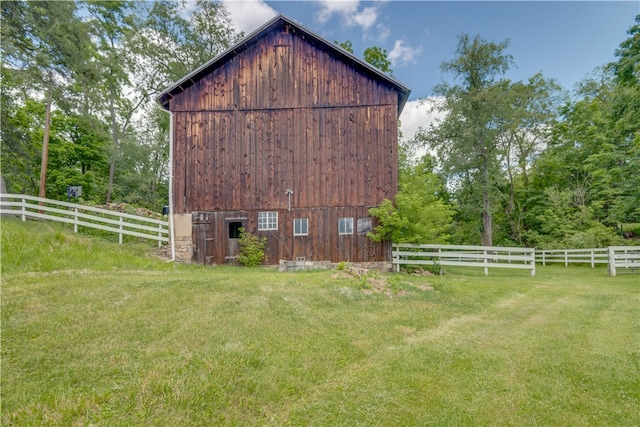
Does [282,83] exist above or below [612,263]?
above

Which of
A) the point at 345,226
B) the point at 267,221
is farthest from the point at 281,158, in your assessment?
the point at 345,226

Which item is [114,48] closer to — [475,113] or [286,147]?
[286,147]

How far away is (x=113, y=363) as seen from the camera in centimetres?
368

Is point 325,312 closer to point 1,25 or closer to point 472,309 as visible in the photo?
point 472,309

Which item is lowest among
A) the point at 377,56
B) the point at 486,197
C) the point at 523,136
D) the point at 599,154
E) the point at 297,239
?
the point at 297,239

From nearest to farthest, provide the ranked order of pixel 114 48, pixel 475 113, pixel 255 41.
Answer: pixel 255 41, pixel 475 113, pixel 114 48

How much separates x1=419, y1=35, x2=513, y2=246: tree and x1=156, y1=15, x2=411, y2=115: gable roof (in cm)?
811

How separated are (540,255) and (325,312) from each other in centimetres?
1878

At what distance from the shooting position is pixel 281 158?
42.2ft

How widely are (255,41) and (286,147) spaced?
4.71 metres

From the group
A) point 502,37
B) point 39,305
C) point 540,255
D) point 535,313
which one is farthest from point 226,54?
point 540,255

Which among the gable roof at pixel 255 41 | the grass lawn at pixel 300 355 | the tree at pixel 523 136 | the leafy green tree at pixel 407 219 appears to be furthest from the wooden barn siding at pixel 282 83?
the tree at pixel 523 136

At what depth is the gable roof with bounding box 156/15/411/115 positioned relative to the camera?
12.6 m

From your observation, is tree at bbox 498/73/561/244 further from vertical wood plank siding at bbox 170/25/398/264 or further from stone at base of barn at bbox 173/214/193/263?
stone at base of barn at bbox 173/214/193/263
